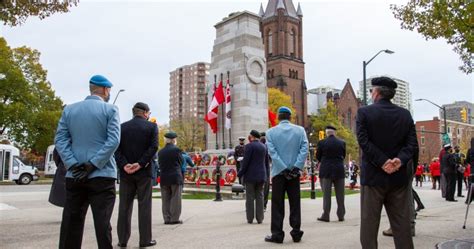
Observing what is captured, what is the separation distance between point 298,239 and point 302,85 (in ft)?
297

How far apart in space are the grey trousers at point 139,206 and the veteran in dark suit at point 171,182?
2615 mm

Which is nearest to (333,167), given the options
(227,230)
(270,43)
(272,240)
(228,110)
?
(227,230)

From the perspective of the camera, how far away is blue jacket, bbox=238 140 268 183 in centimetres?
919

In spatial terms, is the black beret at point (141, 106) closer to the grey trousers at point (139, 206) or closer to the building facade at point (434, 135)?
the grey trousers at point (139, 206)

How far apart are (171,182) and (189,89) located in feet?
582

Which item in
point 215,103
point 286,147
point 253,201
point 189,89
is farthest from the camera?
point 189,89

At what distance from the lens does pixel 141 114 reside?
6.71 meters

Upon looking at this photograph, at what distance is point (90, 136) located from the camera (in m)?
4.66

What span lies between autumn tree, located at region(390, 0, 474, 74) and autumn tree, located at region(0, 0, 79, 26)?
9.55m

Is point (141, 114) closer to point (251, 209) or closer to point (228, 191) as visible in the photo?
point (251, 209)

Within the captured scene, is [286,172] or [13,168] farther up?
[286,172]

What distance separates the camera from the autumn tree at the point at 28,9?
10.5 m

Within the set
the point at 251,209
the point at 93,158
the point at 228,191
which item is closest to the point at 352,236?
the point at 251,209

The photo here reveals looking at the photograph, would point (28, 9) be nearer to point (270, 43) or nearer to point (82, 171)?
point (82, 171)
